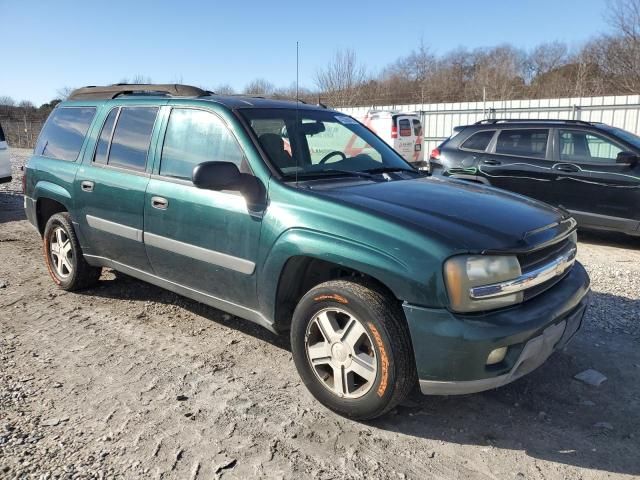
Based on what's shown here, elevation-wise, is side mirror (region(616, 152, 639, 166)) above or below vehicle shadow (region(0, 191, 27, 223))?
above

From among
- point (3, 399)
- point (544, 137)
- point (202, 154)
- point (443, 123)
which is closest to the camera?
point (3, 399)

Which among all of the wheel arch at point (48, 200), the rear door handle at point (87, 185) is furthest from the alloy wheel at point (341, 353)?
the wheel arch at point (48, 200)

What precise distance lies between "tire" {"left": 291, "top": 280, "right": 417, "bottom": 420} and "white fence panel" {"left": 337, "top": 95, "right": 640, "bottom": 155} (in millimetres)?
13448

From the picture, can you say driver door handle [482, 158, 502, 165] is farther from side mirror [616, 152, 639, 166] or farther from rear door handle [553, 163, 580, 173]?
side mirror [616, 152, 639, 166]

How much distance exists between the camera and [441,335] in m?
2.61

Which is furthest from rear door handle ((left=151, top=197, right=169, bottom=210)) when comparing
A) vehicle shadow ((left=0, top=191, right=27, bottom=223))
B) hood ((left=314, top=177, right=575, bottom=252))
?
vehicle shadow ((left=0, top=191, right=27, bottom=223))

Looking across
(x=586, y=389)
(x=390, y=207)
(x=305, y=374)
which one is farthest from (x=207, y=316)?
(x=586, y=389)

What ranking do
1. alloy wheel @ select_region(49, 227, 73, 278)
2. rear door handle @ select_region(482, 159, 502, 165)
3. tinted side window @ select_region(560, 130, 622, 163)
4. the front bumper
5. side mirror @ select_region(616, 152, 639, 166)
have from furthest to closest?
rear door handle @ select_region(482, 159, 502, 165), tinted side window @ select_region(560, 130, 622, 163), side mirror @ select_region(616, 152, 639, 166), alloy wheel @ select_region(49, 227, 73, 278), the front bumper

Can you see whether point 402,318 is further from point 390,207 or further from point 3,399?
point 3,399

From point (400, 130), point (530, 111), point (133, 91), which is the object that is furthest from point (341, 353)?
point (530, 111)

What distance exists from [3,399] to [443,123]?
1934cm

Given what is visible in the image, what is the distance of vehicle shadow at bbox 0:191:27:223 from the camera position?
943 cm

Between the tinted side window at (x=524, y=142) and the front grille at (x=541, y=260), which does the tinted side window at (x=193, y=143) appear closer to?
the front grille at (x=541, y=260)

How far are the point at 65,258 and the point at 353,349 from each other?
3543 mm
